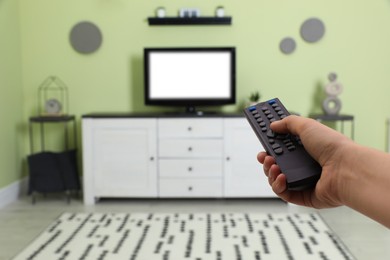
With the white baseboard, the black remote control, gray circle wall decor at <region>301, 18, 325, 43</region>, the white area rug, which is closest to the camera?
the black remote control

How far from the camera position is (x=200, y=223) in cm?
321

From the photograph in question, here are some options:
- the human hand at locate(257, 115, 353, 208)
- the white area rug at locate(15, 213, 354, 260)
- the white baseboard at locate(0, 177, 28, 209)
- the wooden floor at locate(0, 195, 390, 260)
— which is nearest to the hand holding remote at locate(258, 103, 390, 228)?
the human hand at locate(257, 115, 353, 208)

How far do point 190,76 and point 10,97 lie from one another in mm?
1548

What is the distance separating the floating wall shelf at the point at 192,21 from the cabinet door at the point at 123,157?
0.91 metres

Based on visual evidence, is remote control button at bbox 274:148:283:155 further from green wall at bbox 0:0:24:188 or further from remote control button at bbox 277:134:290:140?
green wall at bbox 0:0:24:188

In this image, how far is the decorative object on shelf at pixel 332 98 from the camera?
403 cm

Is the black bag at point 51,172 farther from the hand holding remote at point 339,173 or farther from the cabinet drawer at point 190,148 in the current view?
the hand holding remote at point 339,173

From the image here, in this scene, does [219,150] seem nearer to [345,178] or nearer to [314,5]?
[314,5]

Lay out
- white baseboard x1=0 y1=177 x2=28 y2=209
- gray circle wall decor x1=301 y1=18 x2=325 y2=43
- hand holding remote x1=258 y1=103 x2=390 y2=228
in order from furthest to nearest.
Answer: gray circle wall decor x1=301 y1=18 x2=325 y2=43 → white baseboard x1=0 y1=177 x2=28 y2=209 → hand holding remote x1=258 y1=103 x2=390 y2=228

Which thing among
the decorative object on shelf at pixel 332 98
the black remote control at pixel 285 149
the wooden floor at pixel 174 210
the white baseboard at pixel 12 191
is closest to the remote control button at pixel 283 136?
the black remote control at pixel 285 149

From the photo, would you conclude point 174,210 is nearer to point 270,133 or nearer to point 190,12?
point 190,12

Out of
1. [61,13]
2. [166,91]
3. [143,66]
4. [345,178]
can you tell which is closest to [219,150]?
[166,91]

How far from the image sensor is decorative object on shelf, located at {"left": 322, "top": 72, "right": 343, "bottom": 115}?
4.03m

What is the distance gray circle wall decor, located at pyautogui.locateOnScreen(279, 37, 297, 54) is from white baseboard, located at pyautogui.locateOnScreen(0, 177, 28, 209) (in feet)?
8.46
